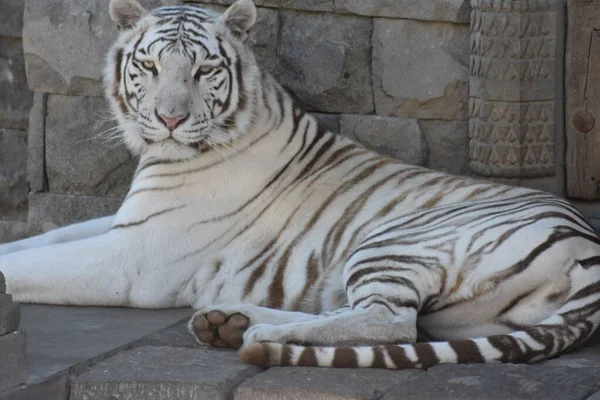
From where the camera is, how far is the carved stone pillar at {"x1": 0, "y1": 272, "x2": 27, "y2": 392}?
3570 mm

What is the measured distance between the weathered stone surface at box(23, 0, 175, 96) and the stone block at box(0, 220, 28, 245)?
0.81 meters

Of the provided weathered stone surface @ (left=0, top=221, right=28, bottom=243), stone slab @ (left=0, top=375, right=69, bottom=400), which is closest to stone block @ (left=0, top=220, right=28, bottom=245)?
weathered stone surface @ (left=0, top=221, right=28, bottom=243)

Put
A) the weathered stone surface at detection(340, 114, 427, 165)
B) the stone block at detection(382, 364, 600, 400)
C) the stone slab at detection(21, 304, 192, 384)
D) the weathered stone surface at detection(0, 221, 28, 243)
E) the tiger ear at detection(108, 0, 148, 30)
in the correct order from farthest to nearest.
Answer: the weathered stone surface at detection(0, 221, 28, 243), the weathered stone surface at detection(340, 114, 427, 165), the tiger ear at detection(108, 0, 148, 30), the stone slab at detection(21, 304, 192, 384), the stone block at detection(382, 364, 600, 400)

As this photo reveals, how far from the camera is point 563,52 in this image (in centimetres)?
529

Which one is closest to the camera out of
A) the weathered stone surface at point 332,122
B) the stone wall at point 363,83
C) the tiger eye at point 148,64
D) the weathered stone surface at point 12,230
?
the tiger eye at point 148,64

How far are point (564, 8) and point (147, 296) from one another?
2094 millimetres

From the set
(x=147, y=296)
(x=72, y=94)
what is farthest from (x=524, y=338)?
(x=72, y=94)

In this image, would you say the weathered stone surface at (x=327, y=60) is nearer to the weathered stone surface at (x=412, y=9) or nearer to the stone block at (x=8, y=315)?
the weathered stone surface at (x=412, y=9)

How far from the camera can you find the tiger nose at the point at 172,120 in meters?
4.87

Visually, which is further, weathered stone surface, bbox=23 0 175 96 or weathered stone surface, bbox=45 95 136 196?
weathered stone surface, bbox=45 95 136 196

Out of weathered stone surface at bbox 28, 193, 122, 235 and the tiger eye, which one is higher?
the tiger eye

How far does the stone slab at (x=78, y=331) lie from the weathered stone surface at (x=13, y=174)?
182 centimetres

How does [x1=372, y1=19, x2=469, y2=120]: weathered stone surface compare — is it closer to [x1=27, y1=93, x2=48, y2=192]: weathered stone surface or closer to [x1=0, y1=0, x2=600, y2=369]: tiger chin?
[x1=0, y1=0, x2=600, y2=369]: tiger chin

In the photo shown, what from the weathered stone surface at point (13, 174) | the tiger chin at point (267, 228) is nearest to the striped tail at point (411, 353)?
the tiger chin at point (267, 228)
